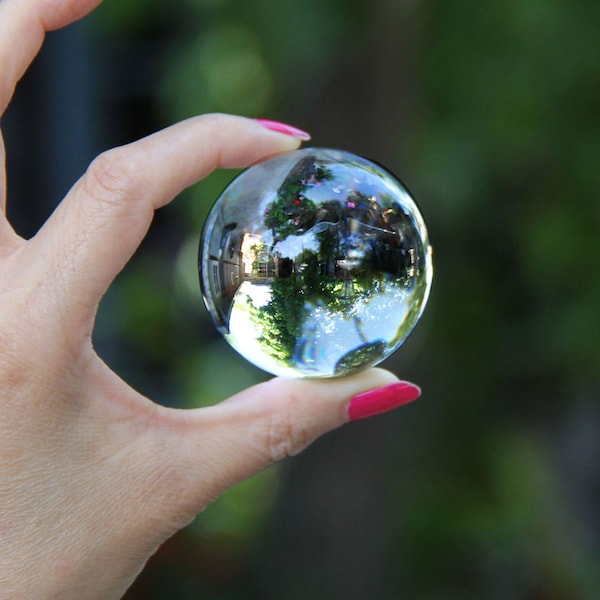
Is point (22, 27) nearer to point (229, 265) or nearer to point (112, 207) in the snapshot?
point (112, 207)

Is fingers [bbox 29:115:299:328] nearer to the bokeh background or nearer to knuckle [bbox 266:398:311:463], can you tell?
knuckle [bbox 266:398:311:463]

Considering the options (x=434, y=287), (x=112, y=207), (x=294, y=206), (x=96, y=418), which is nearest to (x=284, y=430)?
(x=96, y=418)

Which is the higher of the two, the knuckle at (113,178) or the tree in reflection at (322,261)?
the knuckle at (113,178)

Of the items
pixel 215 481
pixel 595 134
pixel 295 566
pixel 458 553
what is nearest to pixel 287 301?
pixel 215 481

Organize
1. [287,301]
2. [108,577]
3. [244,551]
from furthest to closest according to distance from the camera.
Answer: [244,551] < [108,577] < [287,301]

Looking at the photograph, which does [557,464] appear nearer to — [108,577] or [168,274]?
[168,274]

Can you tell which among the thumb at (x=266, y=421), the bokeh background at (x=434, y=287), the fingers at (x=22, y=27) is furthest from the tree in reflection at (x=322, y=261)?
the bokeh background at (x=434, y=287)

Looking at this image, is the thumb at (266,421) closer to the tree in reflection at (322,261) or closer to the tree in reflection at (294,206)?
the tree in reflection at (322,261)
